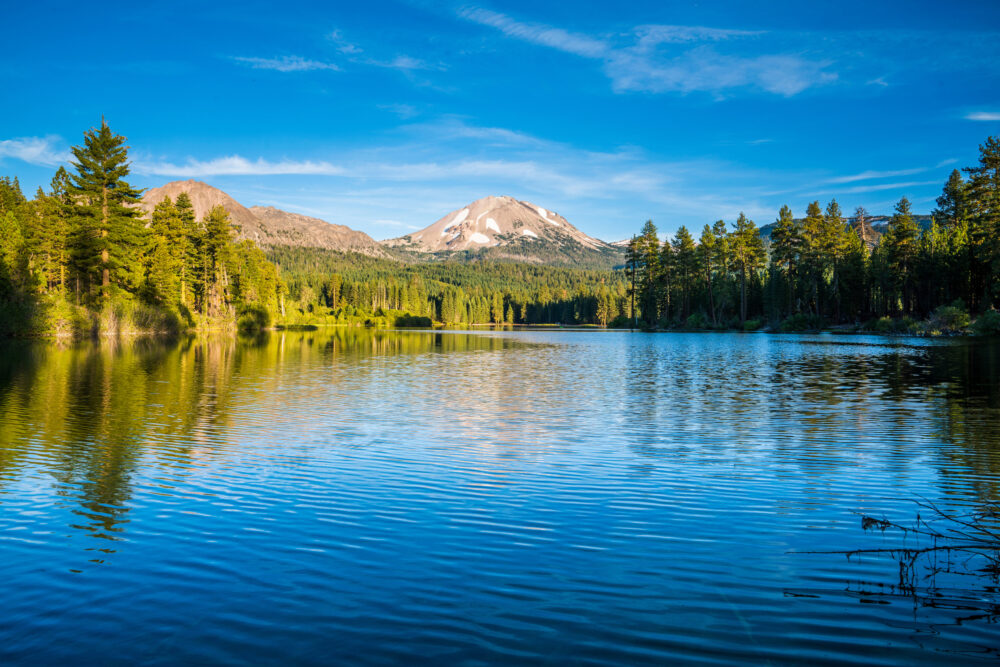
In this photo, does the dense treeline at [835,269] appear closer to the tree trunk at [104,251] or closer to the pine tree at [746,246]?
the pine tree at [746,246]

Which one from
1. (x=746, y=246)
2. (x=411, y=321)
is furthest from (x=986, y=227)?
(x=411, y=321)

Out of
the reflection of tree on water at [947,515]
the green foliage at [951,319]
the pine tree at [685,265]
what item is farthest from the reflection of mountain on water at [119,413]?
the pine tree at [685,265]

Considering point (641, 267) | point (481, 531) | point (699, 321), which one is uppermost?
point (641, 267)

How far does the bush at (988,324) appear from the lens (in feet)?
182

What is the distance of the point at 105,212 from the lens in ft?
189

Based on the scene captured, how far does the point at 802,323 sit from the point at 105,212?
81878 mm

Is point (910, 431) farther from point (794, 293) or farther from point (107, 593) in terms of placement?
point (794, 293)

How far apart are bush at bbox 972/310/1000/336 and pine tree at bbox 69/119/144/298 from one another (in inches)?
3103

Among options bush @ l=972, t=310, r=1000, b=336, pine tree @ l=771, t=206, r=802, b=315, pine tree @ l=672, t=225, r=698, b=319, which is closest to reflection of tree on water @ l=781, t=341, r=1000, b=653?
bush @ l=972, t=310, r=1000, b=336

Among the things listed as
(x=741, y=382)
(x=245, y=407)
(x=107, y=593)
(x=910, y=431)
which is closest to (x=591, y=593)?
(x=107, y=593)

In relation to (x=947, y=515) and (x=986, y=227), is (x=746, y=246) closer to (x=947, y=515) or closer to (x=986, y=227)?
(x=986, y=227)

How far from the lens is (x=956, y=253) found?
231 ft

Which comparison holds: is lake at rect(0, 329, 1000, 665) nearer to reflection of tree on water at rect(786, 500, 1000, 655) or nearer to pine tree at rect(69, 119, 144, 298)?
reflection of tree on water at rect(786, 500, 1000, 655)

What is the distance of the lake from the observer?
5367 mm
